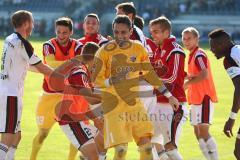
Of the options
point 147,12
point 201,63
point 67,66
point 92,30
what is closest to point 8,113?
point 67,66

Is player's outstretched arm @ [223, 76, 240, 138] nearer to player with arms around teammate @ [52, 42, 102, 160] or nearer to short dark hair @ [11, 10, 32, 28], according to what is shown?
player with arms around teammate @ [52, 42, 102, 160]

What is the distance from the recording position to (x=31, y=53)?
8.85 m

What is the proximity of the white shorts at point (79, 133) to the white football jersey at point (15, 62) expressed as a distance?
2.84 feet

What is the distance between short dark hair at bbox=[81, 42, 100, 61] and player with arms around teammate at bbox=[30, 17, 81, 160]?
833 mm

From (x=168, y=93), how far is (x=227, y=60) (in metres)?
0.93

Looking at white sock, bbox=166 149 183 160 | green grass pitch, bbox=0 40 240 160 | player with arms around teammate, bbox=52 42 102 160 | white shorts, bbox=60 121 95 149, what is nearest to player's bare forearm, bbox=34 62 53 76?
player with arms around teammate, bbox=52 42 102 160

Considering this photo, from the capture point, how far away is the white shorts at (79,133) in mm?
8883

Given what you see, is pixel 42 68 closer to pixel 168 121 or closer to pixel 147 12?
pixel 168 121

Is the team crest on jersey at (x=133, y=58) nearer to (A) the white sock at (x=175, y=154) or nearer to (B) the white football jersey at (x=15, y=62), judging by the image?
(B) the white football jersey at (x=15, y=62)

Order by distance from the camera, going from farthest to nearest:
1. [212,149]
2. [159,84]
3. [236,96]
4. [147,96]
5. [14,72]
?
[212,149], [147,96], [14,72], [159,84], [236,96]

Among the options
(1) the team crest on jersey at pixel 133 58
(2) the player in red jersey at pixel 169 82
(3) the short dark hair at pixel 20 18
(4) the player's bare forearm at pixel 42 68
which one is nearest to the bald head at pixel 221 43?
(2) the player in red jersey at pixel 169 82

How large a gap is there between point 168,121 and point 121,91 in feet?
3.78

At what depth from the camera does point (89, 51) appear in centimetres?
919

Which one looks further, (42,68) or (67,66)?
(67,66)
